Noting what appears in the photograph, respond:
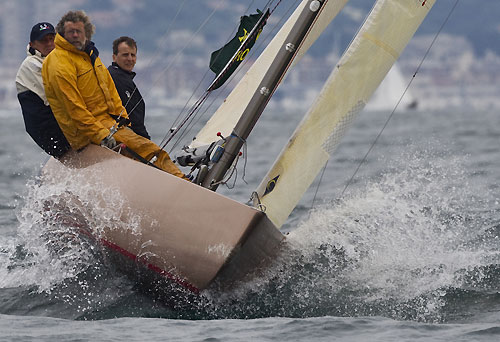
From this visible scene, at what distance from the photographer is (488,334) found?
4.32 meters

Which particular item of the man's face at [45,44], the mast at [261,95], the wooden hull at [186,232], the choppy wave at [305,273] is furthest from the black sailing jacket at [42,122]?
the mast at [261,95]

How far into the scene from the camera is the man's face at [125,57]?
17.7 feet

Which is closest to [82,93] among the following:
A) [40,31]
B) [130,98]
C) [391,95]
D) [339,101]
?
[130,98]

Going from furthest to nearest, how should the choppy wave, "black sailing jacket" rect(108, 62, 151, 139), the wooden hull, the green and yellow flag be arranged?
the green and yellow flag → "black sailing jacket" rect(108, 62, 151, 139) → the choppy wave → the wooden hull

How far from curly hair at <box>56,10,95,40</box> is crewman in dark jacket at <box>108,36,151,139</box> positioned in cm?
37

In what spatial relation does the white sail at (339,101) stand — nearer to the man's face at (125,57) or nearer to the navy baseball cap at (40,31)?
the man's face at (125,57)

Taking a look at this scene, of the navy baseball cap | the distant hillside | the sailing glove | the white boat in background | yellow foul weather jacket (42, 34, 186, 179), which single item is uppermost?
the distant hillside

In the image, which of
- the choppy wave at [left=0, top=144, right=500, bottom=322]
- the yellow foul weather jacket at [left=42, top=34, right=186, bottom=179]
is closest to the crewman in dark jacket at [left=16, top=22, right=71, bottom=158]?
the yellow foul weather jacket at [left=42, top=34, right=186, bottom=179]

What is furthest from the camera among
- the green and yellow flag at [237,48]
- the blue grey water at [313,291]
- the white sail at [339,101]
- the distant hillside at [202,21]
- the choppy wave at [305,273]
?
the distant hillside at [202,21]

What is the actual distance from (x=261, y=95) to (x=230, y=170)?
1.35ft

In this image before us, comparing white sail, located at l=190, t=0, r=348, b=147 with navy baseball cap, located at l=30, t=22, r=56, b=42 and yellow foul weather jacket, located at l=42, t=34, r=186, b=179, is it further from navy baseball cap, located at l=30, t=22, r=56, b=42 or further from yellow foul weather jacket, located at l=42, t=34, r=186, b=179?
navy baseball cap, located at l=30, t=22, r=56, b=42

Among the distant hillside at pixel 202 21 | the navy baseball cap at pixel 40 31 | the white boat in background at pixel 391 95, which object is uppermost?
the distant hillside at pixel 202 21

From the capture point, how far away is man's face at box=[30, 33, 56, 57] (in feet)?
17.4

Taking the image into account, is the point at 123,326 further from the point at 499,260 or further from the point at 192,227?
the point at 499,260
